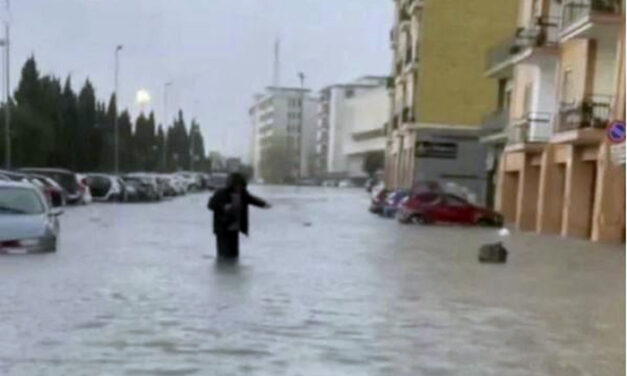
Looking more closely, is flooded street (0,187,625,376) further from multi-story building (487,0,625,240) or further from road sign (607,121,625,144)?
multi-story building (487,0,625,240)

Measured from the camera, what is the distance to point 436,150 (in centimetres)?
5719

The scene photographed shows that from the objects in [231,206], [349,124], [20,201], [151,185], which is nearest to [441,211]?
[151,185]

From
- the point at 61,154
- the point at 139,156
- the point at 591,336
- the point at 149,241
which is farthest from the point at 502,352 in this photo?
the point at 139,156

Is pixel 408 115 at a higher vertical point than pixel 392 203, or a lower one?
higher

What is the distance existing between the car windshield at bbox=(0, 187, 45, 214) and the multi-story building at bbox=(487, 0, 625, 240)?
14.8m

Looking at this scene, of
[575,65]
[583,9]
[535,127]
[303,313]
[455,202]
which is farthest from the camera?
[455,202]

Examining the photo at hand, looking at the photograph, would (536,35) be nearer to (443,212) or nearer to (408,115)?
(443,212)

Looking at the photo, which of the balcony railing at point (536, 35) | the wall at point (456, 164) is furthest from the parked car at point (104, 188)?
the balcony railing at point (536, 35)

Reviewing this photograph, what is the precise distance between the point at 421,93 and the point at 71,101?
32659 millimetres

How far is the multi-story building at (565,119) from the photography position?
28469mm

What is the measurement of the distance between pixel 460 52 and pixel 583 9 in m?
27.0

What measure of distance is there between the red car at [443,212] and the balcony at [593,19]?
9.16 metres

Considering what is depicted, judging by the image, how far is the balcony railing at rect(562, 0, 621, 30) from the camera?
28.5 meters

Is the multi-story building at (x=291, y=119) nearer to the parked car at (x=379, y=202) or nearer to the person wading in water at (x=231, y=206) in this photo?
the parked car at (x=379, y=202)
